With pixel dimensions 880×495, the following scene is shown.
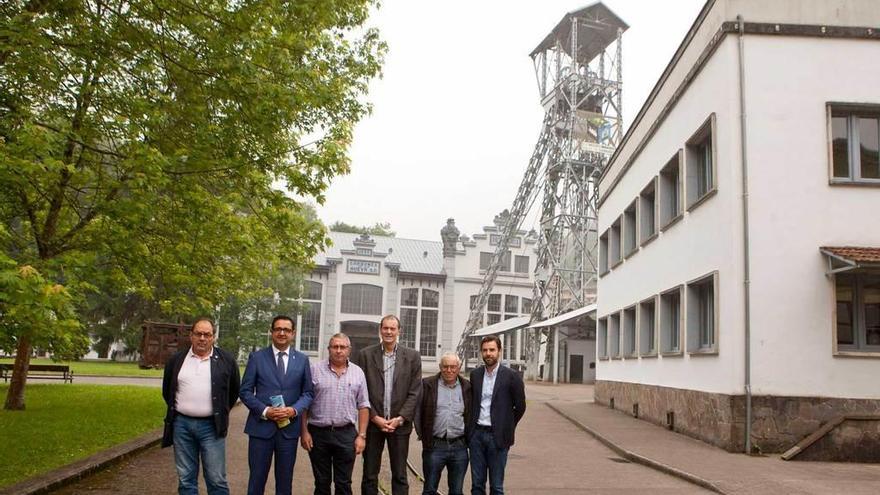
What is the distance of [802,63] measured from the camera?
A: 571 inches

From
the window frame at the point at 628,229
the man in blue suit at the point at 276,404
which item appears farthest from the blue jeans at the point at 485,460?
the window frame at the point at 628,229

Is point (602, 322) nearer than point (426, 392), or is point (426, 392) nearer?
point (426, 392)

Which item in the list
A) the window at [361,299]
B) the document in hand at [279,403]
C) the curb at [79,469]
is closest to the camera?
the document in hand at [279,403]

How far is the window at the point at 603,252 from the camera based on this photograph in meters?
28.7

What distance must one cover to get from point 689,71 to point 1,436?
1451 cm

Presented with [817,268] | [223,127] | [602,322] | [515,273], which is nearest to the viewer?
[223,127]

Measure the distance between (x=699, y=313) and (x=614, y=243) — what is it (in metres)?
10.3

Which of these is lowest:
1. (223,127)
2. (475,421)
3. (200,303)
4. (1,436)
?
(1,436)

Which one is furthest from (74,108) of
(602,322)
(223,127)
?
(602,322)

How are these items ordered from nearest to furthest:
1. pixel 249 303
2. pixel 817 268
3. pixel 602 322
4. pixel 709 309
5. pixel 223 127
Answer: pixel 223 127 → pixel 817 268 → pixel 709 309 → pixel 602 322 → pixel 249 303

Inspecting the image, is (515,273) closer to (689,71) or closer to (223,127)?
(689,71)

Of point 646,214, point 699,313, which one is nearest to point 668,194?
point 646,214

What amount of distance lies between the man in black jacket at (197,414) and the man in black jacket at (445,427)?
183 cm

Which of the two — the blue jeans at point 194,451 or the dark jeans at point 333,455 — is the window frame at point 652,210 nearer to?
the dark jeans at point 333,455
